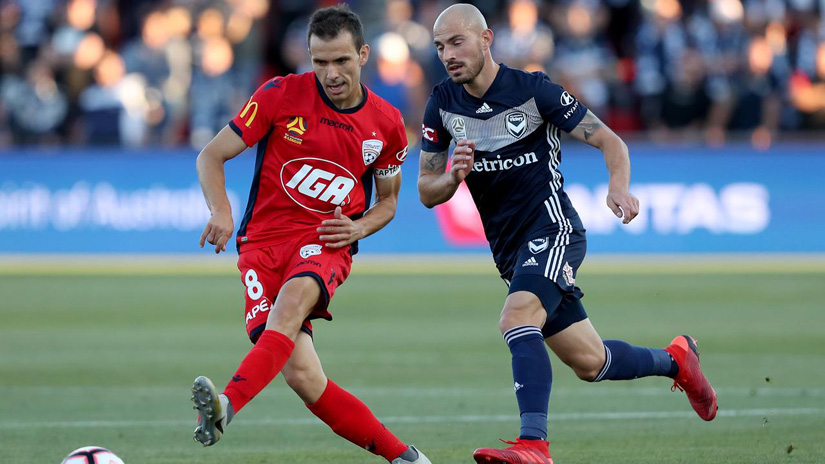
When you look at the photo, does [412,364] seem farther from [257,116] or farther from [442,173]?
[257,116]

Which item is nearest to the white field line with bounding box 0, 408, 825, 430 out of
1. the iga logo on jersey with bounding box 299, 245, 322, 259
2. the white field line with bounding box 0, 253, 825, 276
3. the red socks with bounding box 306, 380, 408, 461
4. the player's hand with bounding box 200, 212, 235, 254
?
the red socks with bounding box 306, 380, 408, 461

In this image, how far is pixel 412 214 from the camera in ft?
58.1

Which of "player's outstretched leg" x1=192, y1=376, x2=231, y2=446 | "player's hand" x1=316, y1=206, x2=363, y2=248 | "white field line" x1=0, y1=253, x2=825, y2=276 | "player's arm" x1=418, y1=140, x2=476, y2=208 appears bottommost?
"white field line" x1=0, y1=253, x2=825, y2=276

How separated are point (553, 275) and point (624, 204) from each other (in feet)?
1.87

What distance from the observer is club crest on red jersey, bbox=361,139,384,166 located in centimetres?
648

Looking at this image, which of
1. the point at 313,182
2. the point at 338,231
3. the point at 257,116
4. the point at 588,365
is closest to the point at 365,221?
the point at 338,231

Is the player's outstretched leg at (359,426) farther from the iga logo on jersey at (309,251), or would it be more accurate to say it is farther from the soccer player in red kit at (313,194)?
the iga logo on jersey at (309,251)

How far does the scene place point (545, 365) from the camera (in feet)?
19.9

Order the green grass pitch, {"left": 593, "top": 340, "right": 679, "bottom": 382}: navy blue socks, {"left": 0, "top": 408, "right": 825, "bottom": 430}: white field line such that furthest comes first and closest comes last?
{"left": 0, "top": 408, "right": 825, "bottom": 430}: white field line → the green grass pitch → {"left": 593, "top": 340, "right": 679, "bottom": 382}: navy blue socks

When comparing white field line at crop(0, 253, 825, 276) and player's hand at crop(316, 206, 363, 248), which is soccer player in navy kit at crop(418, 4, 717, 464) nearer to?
A: player's hand at crop(316, 206, 363, 248)

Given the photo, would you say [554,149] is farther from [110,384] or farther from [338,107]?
[110,384]

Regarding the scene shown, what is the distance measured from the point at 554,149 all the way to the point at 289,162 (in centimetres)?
146

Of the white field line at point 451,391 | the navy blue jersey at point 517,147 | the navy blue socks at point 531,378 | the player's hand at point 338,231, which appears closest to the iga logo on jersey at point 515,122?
the navy blue jersey at point 517,147

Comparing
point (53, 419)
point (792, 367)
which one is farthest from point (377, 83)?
point (53, 419)
